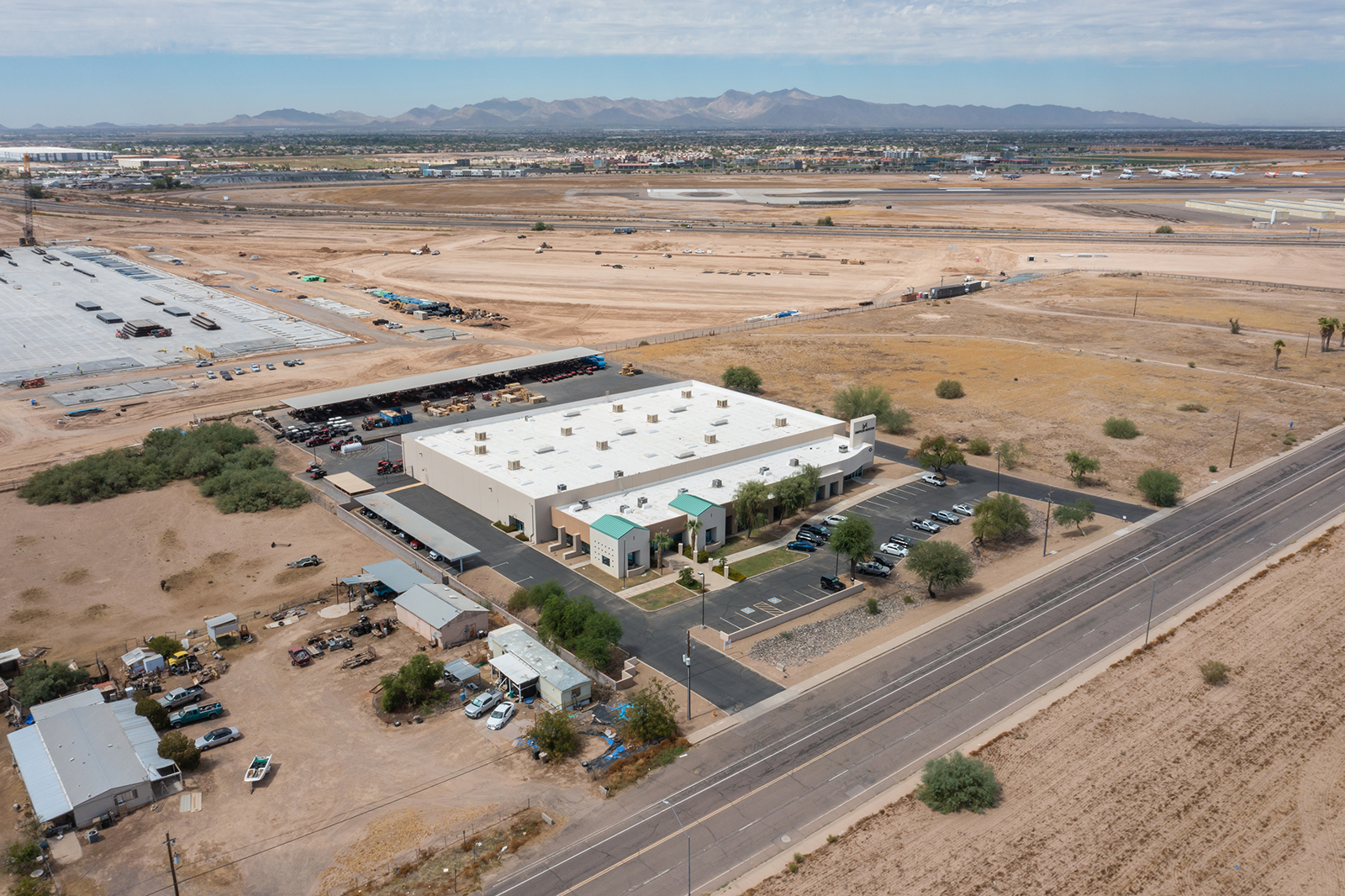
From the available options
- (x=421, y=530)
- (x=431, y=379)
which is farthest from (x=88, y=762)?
(x=431, y=379)

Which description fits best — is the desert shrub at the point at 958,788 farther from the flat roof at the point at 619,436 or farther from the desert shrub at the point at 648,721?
the flat roof at the point at 619,436

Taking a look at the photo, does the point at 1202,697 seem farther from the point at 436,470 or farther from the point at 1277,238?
the point at 1277,238

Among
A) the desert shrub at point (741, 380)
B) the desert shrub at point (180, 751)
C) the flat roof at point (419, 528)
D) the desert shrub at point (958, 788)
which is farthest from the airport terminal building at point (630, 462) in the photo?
the desert shrub at point (180, 751)

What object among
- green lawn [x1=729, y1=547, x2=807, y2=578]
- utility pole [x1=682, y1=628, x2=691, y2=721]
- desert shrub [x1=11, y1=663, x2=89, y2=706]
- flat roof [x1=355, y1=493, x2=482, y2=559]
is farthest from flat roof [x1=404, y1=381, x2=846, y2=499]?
desert shrub [x1=11, y1=663, x2=89, y2=706]

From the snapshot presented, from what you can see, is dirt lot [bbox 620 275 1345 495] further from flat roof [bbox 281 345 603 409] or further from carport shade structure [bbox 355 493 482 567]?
carport shade structure [bbox 355 493 482 567]

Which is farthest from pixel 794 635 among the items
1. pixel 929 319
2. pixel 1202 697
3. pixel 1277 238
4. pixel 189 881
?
pixel 1277 238

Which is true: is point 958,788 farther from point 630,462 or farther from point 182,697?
point 182,697
